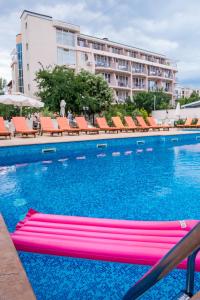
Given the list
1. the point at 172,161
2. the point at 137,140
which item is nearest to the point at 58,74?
the point at 137,140

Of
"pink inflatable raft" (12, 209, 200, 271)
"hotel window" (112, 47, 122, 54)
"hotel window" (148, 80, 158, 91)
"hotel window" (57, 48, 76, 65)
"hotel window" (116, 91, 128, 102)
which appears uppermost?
"hotel window" (112, 47, 122, 54)

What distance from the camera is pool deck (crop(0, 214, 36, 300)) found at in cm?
109

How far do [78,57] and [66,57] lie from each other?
5.45 feet

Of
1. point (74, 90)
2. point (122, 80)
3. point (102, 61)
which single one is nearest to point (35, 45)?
point (102, 61)

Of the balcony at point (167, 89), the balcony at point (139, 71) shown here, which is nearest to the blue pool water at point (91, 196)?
the balcony at point (139, 71)

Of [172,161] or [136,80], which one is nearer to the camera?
[172,161]

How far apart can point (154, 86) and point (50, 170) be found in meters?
43.0

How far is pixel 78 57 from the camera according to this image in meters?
35.2

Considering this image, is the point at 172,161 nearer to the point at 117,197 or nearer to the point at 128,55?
the point at 117,197

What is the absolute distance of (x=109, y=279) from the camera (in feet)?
6.98

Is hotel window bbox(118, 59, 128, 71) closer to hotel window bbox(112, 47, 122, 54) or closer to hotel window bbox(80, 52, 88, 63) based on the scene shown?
hotel window bbox(112, 47, 122, 54)

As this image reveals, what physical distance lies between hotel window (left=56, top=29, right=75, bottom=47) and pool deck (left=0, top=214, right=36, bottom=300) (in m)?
35.1

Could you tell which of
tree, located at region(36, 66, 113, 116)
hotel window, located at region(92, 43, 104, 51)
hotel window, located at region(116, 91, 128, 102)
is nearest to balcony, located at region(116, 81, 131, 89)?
hotel window, located at region(116, 91, 128, 102)

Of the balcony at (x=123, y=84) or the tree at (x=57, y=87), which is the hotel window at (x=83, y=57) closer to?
the balcony at (x=123, y=84)
